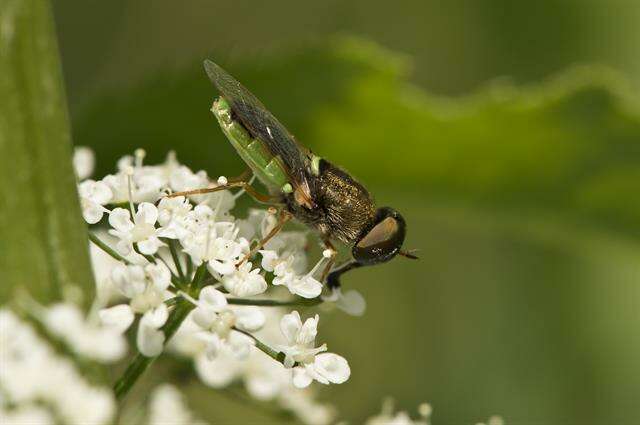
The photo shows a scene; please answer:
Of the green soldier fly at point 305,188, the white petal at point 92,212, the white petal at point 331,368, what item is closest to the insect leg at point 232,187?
the green soldier fly at point 305,188

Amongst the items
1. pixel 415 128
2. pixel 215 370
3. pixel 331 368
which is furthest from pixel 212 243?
pixel 415 128

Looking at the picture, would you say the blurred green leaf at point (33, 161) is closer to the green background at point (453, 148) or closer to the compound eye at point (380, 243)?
the compound eye at point (380, 243)

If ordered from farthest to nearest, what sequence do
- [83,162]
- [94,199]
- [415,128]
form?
[415,128] → [83,162] → [94,199]

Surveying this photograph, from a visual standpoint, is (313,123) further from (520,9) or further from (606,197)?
(520,9)

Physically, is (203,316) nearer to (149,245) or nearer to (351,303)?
(149,245)

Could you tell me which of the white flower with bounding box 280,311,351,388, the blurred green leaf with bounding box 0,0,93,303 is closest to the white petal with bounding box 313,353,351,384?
the white flower with bounding box 280,311,351,388

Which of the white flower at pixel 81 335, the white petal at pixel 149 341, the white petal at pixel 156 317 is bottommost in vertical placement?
the white flower at pixel 81 335

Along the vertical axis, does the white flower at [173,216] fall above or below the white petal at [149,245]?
above
